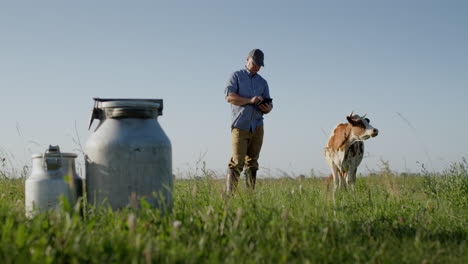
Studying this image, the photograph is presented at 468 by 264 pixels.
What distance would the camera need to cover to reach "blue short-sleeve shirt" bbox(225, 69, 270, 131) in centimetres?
688

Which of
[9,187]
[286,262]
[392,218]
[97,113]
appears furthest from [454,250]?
[9,187]

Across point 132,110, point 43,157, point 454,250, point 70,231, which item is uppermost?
point 132,110

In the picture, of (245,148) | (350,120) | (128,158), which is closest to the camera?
(128,158)

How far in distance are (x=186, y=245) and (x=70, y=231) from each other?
80 centimetres

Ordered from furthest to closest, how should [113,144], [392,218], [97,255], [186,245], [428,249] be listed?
[392,218] → [113,144] → [428,249] → [186,245] → [97,255]

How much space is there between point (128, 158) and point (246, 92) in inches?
130

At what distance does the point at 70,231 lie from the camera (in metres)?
2.87

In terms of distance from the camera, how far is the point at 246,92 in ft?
23.1

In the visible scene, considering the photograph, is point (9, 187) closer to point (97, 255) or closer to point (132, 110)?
point (132, 110)

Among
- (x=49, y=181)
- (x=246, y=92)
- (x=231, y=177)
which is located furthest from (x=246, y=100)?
(x=49, y=181)

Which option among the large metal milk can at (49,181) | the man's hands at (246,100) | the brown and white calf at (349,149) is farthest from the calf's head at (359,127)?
the large metal milk can at (49,181)

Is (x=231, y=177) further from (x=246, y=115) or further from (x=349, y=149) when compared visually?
(x=349, y=149)

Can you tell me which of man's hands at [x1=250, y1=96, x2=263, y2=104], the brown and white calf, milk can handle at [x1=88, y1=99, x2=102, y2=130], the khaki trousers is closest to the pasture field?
milk can handle at [x1=88, y1=99, x2=102, y2=130]

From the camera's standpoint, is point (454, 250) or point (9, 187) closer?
point (454, 250)
